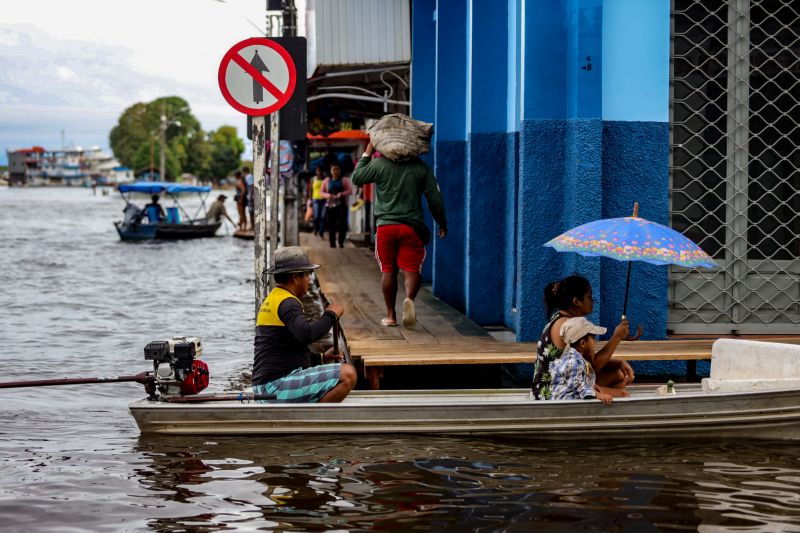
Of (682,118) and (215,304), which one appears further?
(215,304)

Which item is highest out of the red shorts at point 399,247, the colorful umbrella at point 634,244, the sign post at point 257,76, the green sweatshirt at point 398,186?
the sign post at point 257,76

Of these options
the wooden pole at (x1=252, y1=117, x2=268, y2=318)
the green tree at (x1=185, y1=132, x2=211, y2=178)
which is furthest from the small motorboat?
the green tree at (x1=185, y1=132, x2=211, y2=178)

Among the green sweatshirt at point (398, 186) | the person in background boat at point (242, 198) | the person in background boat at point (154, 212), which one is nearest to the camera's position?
the green sweatshirt at point (398, 186)

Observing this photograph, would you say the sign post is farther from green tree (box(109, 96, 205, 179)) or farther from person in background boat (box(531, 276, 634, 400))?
green tree (box(109, 96, 205, 179))

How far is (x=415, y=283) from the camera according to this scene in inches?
387

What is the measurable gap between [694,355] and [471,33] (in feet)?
12.9

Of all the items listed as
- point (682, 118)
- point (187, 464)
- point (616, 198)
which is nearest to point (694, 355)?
point (616, 198)

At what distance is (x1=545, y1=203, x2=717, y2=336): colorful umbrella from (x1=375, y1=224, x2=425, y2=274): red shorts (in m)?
2.73

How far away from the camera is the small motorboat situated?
23.3 ft

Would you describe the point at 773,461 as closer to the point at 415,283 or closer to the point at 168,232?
the point at 415,283

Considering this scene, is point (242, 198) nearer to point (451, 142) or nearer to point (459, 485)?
point (451, 142)

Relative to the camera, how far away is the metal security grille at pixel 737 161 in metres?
9.59

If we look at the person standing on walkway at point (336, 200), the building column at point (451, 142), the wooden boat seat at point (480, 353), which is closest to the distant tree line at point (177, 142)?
the person standing on walkway at point (336, 200)

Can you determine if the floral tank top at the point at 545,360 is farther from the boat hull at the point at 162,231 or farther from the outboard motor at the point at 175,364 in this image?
the boat hull at the point at 162,231
